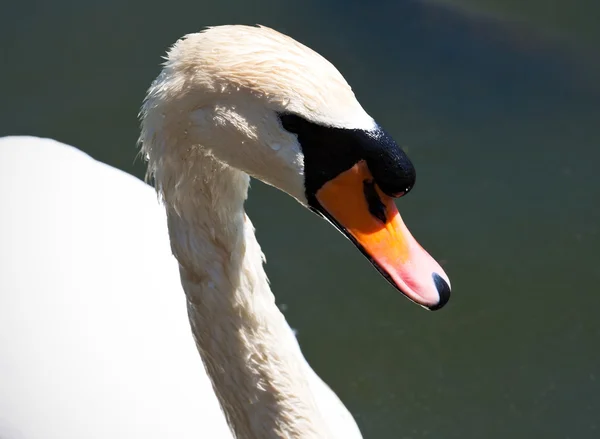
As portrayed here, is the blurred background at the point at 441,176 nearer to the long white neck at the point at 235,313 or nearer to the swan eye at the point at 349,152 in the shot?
the long white neck at the point at 235,313

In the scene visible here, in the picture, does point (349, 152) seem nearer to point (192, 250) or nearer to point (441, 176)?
point (192, 250)

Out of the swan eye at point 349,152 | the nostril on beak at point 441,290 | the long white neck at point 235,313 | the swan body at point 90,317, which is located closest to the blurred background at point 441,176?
the swan body at point 90,317

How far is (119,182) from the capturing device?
409cm

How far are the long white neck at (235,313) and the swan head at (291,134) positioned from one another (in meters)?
0.11

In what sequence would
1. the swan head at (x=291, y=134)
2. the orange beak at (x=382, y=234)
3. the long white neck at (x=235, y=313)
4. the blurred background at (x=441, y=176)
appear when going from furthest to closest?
the blurred background at (x=441, y=176) < the long white neck at (x=235, y=313) < the orange beak at (x=382, y=234) < the swan head at (x=291, y=134)

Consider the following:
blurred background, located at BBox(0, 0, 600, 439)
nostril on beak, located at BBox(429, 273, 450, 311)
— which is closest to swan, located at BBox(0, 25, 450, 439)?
nostril on beak, located at BBox(429, 273, 450, 311)

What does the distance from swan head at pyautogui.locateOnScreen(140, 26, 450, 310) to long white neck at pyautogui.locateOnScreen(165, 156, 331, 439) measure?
4.5 inches

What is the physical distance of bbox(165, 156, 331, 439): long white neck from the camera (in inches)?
95.3

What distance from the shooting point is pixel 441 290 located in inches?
90.7

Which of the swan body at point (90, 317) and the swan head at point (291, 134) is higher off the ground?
the swan head at point (291, 134)

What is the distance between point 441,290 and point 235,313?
57 cm

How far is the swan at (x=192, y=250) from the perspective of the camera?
2.17 metres

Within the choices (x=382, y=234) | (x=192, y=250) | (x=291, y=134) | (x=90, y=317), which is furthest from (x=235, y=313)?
(x=90, y=317)

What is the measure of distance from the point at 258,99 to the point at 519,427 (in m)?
2.46
